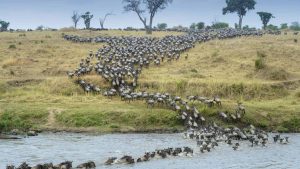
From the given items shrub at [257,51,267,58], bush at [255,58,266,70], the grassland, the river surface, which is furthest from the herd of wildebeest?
bush at [255,58,266,70]

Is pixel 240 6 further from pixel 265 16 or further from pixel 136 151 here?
pixel 136 151

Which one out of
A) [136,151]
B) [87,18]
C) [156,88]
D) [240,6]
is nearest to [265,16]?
[240,6]

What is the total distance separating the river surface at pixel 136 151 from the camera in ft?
110

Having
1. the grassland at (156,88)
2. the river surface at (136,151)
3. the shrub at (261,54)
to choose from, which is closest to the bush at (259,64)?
the grassland at (156,88)

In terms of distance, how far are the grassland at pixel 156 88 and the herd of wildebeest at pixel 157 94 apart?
0.86 meters

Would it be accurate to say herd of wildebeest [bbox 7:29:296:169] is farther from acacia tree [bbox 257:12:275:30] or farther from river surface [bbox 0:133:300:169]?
acacia tree [bbox 257:12:275:30]

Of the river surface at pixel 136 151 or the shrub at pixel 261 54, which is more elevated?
the shrub at pixel 261 54

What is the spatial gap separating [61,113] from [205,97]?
11918 millimetres

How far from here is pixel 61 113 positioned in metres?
45.6

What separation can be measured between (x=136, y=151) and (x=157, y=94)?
1108 centimetres

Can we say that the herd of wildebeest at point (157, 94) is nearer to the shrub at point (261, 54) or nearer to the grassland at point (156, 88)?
the grassland at point (156, 88)

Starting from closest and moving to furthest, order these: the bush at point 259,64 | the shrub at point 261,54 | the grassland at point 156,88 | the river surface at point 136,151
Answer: the river surface at point 136,151
the grassland at point 156,88
the bush at point 259,64
the shrub at point 261,54

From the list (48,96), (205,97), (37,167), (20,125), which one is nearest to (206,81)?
(205,97)

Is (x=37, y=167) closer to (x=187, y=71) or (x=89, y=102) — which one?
(x=89, y=102)
